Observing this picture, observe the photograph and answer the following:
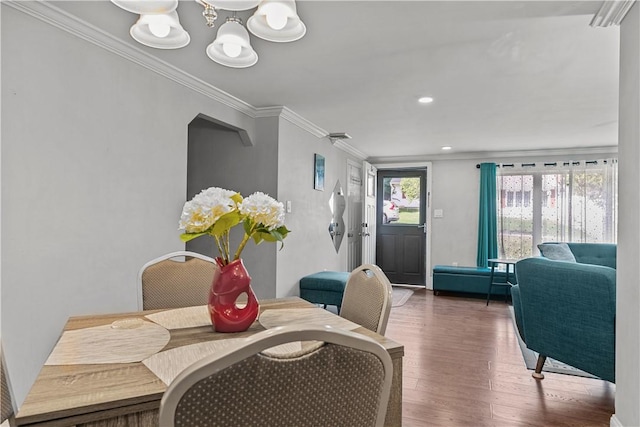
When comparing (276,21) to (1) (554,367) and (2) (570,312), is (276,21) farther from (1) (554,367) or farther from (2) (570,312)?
(1) (554,367)

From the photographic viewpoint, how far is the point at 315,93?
339cm

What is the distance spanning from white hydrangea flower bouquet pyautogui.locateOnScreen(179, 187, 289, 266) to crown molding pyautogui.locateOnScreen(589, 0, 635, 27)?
6.15ft

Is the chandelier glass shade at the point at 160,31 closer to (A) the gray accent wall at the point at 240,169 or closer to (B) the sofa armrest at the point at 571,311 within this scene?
(A) the gray accent wall at the point at 240,169

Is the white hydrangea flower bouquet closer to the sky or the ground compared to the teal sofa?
closer to the sky

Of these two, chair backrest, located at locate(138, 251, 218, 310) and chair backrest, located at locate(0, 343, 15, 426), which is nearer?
chair backrest, located at locate(0, 343, 15, 426)

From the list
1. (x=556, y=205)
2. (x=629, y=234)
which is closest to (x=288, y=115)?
(x=629, y=234)

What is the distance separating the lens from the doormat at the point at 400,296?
548 centimetres

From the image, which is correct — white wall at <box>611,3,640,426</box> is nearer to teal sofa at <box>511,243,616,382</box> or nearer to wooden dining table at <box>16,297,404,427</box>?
teal sofa at <box>511,243,616,382</box>

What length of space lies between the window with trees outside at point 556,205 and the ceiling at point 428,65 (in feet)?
4.23

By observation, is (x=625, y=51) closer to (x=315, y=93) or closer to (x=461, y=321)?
(x=315, y=93)

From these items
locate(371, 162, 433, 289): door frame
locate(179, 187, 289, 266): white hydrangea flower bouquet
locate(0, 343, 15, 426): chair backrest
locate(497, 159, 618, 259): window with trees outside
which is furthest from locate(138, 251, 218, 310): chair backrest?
locate(497, 159, 618, 259): window with trees outside

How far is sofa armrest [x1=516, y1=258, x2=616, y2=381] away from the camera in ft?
7.80

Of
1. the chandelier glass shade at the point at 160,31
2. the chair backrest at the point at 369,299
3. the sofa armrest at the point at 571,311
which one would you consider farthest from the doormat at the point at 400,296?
the chandelier glass shade at the point at 160,31

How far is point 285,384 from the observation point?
664mm
